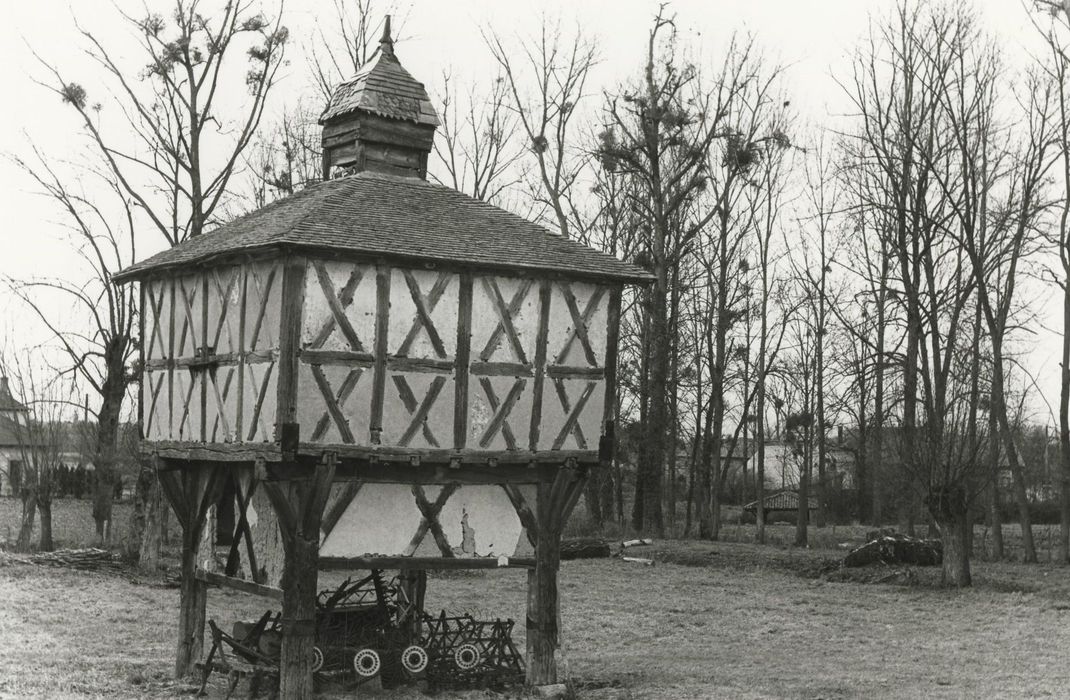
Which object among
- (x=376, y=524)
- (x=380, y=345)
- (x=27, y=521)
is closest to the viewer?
(x=380, y=345)

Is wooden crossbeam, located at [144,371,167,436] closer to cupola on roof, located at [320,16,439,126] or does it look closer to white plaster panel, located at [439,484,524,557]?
cupola on roof, located at [320,16,439,126]

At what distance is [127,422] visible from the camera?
33281 mm

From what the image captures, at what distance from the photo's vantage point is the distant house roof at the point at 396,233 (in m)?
13.3

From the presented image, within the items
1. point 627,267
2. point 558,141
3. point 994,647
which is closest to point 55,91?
point 558,141

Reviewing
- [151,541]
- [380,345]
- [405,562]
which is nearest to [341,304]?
[380,345]

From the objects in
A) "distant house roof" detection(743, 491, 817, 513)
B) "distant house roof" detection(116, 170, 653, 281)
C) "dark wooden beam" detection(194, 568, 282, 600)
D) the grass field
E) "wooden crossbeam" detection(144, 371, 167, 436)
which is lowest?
the grass field

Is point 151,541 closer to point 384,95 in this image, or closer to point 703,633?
point 703,633

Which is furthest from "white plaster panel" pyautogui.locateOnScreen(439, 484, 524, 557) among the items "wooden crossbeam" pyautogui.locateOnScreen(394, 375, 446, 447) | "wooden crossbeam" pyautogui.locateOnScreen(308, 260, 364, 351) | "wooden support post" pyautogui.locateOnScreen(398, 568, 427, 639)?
"wooden crossbeam" pyautogui.locateOnScreen(308, 260, 364, 351)

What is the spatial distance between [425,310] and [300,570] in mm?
3222

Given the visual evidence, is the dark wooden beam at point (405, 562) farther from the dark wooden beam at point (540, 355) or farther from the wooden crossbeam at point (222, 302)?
the wooden crossbeam at point (222, 302)

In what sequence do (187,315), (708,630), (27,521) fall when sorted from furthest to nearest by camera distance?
(27,521)
(708,630)
(187,315)

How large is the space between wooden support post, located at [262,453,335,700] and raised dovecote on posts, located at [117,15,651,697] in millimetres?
22

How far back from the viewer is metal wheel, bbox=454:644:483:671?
575 inches

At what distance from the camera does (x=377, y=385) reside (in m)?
13.5
